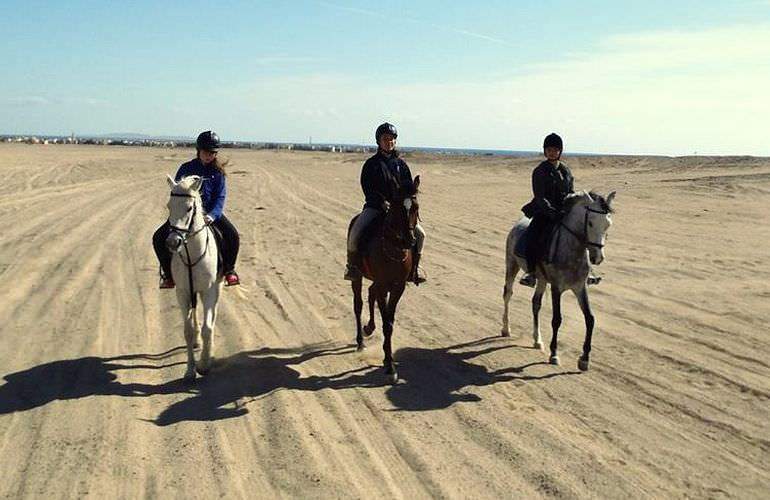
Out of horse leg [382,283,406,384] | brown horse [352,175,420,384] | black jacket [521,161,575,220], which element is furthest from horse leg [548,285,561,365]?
horse leg [382,283,406,384]

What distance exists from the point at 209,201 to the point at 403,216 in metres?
2.78

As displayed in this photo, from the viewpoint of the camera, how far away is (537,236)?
929 cm

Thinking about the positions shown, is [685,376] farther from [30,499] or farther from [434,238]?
[434,238]

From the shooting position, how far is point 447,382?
7980 mm

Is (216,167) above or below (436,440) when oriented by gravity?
above

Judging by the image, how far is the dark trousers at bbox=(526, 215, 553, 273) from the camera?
9.23 metres

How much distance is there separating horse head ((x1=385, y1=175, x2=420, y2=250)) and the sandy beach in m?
1.87

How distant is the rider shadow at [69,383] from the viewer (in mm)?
6997

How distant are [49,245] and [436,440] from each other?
13.4 meters

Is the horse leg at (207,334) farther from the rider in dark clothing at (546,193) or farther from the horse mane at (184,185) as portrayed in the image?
the rider in dark clothing at (546,193)

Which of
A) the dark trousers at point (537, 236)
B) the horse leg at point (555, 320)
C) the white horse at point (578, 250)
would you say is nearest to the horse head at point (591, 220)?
the white horse at point (578, 250)

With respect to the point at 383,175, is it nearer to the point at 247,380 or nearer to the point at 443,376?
the point at 443,376

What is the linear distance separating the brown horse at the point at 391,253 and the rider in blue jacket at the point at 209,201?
1.90 meters

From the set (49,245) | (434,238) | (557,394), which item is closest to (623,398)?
(557,394)
